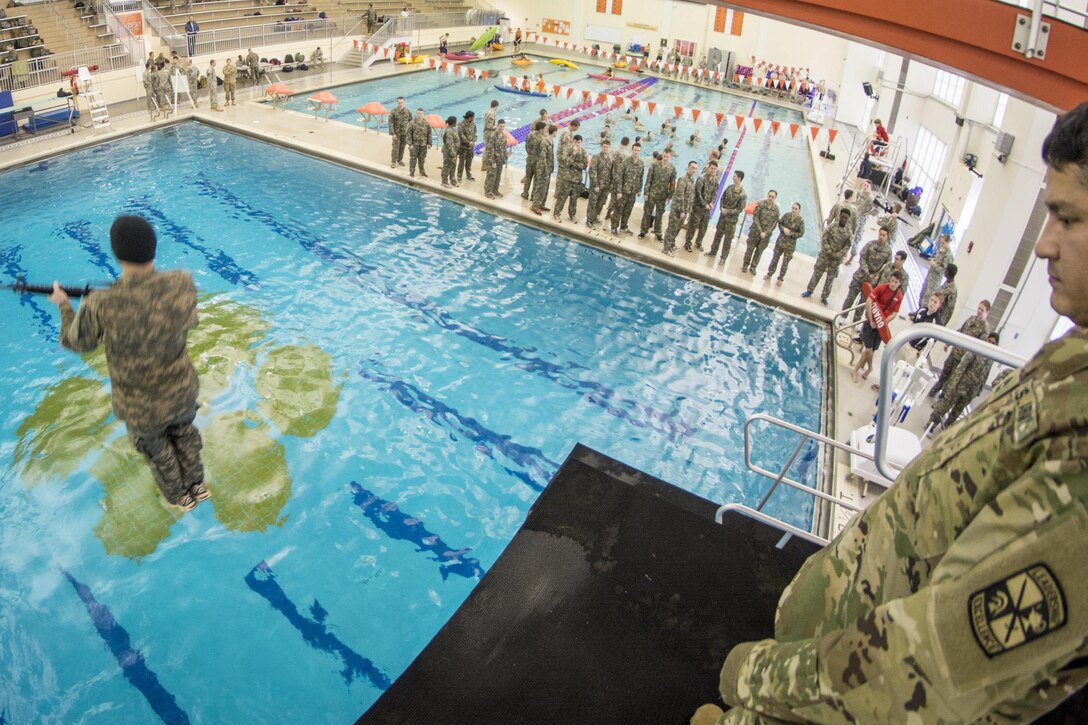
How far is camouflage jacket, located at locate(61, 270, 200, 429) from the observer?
350cm

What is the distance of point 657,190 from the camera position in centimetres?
1205

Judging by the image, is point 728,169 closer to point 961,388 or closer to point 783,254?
point 783,254

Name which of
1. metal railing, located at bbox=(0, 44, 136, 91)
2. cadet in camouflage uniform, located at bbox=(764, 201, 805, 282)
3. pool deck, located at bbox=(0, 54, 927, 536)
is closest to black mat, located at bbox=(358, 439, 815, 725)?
pool deck, located at bbox=(0, 54, 927, 536)

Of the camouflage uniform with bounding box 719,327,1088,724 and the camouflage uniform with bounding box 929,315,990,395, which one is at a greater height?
the camouflage uniform with bounding box 719,327,1088,724

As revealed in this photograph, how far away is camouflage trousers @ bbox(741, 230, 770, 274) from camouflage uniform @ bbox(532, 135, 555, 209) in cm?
419

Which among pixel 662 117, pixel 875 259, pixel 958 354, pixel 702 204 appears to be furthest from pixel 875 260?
pixel 662 117

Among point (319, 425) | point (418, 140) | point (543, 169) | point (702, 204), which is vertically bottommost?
point (319, 425)

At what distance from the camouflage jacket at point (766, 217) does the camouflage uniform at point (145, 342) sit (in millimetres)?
9631

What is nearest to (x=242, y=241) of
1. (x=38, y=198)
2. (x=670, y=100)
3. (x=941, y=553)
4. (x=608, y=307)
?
(x=38, y=198)

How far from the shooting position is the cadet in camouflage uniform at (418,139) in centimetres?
1374

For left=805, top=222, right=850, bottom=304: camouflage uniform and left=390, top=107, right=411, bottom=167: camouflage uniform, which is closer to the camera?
left=805, top=222, right=850, bottom=304: camouflage uniform

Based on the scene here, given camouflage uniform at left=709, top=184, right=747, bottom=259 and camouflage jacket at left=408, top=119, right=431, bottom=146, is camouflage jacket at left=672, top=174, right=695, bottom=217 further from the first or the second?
camouflage jacket at left=408, top=119, right=431, bottom=146

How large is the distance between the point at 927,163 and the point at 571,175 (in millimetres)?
10658

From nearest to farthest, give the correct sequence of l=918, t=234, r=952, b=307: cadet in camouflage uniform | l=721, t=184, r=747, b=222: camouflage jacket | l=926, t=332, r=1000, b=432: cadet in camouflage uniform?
l=926, t=332, r=1000, b=432: cadet in camouflage uniform → l=918, t=234, r=952, b=307: cadet in camouflage uniform → l=721, t=184, r=747, b=222: camouflage jacket
